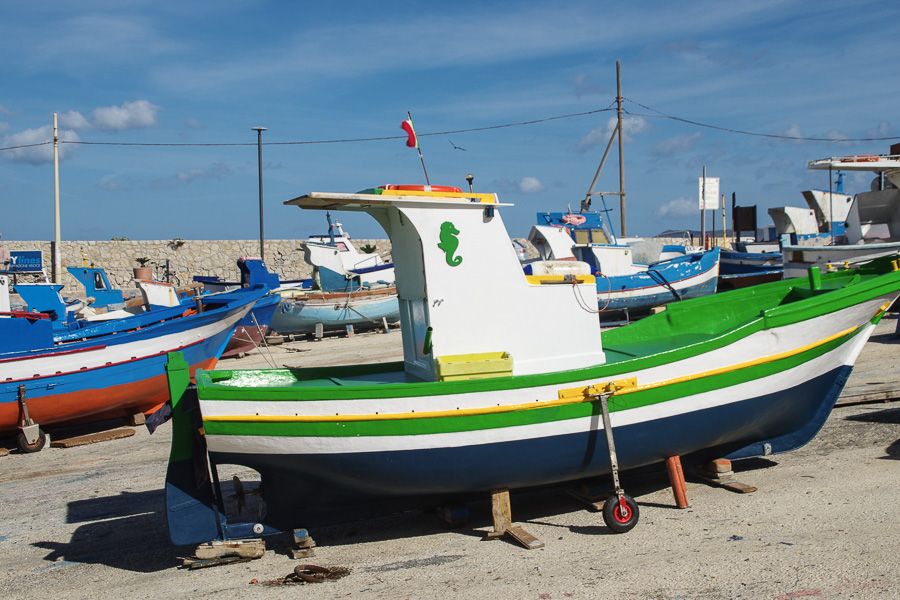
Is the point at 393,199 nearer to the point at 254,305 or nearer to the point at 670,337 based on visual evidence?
the point at 670,337

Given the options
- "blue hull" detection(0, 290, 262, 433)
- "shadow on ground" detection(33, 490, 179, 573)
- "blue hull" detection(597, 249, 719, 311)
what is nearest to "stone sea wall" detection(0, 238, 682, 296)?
"blue hull" detection(597, 249, 719, 311)

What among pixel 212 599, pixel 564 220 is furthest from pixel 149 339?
pixel 564 220

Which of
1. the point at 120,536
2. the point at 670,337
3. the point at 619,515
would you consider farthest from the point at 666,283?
the point at 120,536

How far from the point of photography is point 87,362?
11.5 m

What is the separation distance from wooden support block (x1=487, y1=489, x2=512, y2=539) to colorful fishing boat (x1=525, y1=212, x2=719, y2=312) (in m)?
14.1

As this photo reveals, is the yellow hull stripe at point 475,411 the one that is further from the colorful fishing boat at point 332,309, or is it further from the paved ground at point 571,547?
the colorful fishing boat at point 332,309

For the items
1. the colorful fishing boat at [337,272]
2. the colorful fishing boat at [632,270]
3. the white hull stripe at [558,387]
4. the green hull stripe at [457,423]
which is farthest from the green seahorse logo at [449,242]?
the colorful fishing boat at [337,272]

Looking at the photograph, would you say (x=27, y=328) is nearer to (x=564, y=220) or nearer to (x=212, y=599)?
(x=212, y=599)

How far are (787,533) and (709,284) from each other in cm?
1743

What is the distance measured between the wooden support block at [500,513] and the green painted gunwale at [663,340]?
2.95 feet

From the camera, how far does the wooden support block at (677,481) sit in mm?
6562

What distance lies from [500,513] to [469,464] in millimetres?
520

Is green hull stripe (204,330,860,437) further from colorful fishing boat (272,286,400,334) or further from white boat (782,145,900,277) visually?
colorful fishing boat (272,286,400,334)

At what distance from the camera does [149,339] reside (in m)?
12.1
